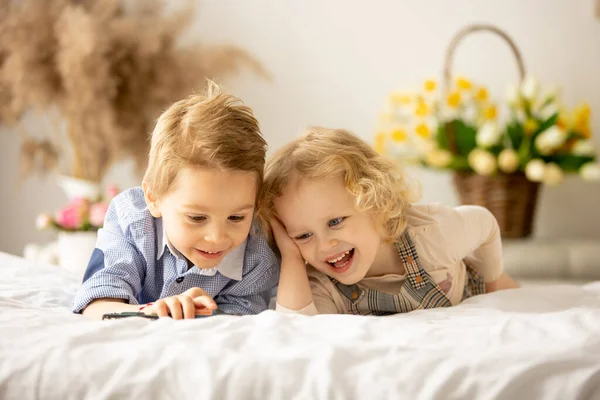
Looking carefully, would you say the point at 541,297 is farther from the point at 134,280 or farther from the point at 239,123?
the point at 134,280

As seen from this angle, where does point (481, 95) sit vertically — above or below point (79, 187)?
above

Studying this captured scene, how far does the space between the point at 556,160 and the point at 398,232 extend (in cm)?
179

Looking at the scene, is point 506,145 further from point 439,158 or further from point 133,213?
point 133,213

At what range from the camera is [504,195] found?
2.98 m

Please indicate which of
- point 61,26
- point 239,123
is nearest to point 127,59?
point 61,26

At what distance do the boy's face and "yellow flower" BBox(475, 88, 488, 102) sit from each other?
6.72 feet

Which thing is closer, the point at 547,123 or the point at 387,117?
the point at 547,123

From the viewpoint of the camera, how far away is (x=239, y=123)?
1.35 m

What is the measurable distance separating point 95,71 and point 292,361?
2.65 m

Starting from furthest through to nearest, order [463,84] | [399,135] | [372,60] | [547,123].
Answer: [372,60], [399,135], [463,84], [547,123]

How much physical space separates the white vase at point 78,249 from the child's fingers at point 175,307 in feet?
5.52

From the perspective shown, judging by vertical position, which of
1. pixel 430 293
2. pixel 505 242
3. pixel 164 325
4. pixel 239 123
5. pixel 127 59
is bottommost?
pixel 505 242

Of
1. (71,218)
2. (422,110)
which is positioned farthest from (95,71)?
(422,110)

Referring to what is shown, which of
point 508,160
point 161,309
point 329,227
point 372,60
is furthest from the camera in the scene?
point 372,60
